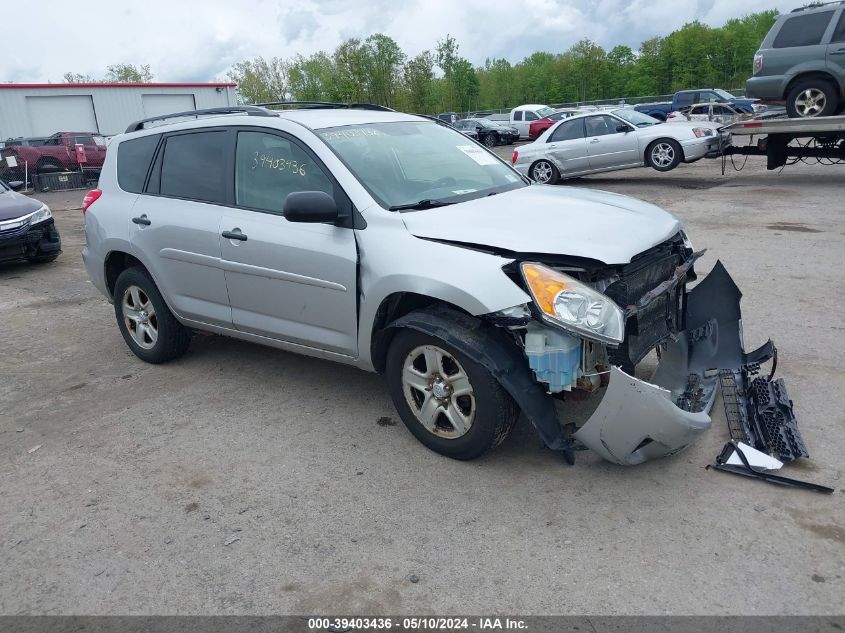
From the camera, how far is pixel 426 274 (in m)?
3.61

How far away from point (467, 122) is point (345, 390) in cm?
3187

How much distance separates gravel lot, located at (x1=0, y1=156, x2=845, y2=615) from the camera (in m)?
2.82

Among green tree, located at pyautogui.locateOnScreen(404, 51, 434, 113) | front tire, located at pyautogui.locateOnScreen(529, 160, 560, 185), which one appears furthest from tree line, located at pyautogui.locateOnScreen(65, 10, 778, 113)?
front tire, located at pyautogui.locateOnScreen(529, 160, 560, 185)

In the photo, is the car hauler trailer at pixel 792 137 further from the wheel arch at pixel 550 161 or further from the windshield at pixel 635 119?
the wheel arch at pixel 550 161

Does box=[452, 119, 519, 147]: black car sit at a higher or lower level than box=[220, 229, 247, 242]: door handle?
lower

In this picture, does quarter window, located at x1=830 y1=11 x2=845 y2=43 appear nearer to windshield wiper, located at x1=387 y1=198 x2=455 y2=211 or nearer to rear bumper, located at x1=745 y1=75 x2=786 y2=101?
rear bumper, located at x1=745 y1=75 x2=786 y2=101

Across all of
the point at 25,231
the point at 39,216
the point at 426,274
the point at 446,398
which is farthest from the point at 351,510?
the point at 39,216

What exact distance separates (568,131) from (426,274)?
13.4 metres

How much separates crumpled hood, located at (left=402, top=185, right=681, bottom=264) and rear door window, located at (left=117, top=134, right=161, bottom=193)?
2563 millimetres

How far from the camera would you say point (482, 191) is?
446 centimetres

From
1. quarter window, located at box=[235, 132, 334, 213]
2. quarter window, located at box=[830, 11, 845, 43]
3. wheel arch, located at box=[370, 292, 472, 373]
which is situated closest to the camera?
wheel arch, located at box=[370, 292, 472, 373]

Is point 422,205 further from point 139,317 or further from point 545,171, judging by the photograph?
point 545,171

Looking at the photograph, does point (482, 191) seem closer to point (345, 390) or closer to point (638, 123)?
point (345, 390)

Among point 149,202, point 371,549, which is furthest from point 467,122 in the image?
point 371,549
